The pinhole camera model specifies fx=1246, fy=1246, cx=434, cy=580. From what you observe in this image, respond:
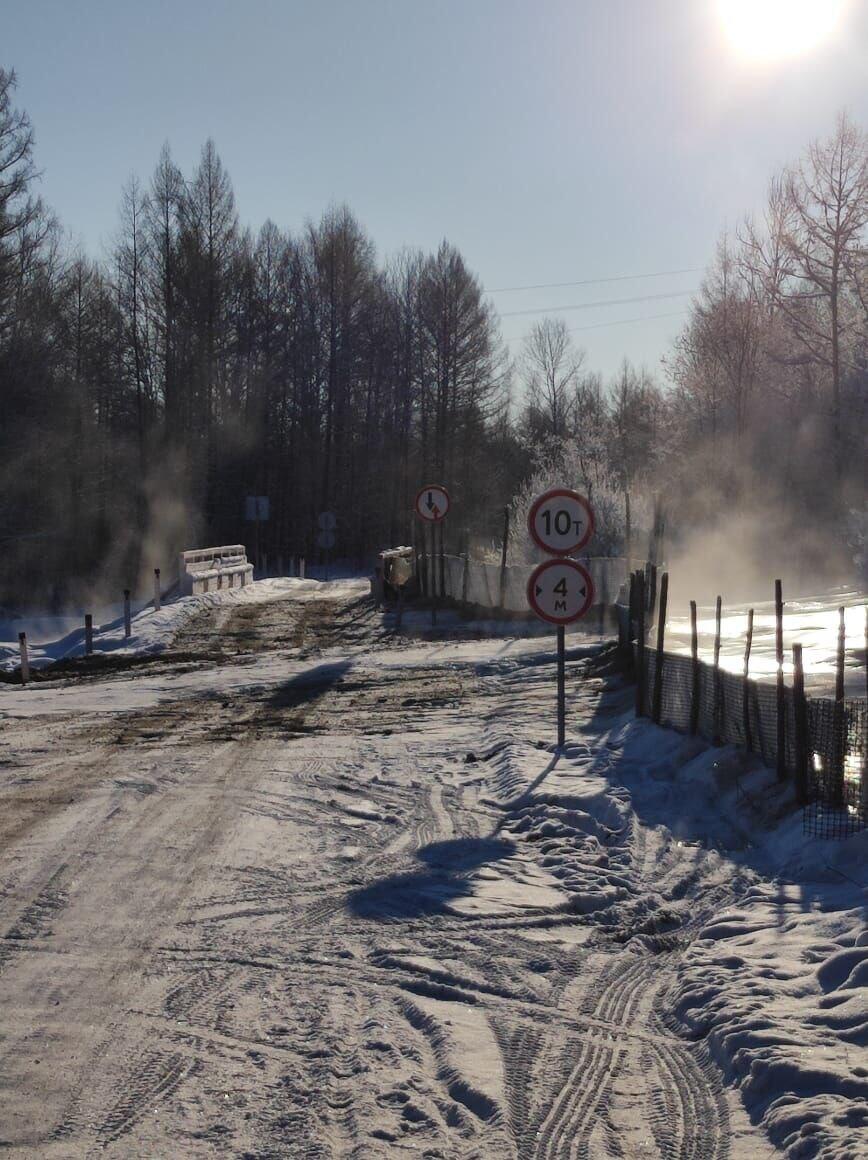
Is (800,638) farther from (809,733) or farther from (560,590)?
(809,733)

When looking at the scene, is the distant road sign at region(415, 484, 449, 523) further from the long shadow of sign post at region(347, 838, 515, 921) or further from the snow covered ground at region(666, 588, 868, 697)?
the long shadow of sign post at region(347, 838, 515, 921)

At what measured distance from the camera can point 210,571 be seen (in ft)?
114

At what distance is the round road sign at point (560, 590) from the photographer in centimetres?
1217

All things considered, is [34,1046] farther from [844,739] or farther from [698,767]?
[698,767]

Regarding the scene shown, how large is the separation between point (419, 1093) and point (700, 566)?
135 ft

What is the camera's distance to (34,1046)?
521 centimetres

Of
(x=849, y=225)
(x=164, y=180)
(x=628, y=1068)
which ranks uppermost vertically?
(x=164, y=180)

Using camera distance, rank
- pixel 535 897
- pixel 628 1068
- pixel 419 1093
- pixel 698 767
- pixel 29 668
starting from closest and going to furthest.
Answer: pixel 419 1093
pixel 628 1068
pixel 535 897
pixel 698 767
pixel 29 668

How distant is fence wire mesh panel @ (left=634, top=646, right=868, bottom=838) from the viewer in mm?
8102

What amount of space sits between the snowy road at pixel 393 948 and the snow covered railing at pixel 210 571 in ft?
64.4

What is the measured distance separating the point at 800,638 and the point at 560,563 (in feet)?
32.8

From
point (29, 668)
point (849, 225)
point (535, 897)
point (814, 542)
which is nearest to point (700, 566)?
point (814, 542)

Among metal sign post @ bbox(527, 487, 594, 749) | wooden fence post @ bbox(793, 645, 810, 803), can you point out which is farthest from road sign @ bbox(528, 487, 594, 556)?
wooden fence post @ bbox(793, 645, 810, 803)

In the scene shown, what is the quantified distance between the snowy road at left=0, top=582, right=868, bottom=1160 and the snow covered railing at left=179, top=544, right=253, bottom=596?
1963 cm
